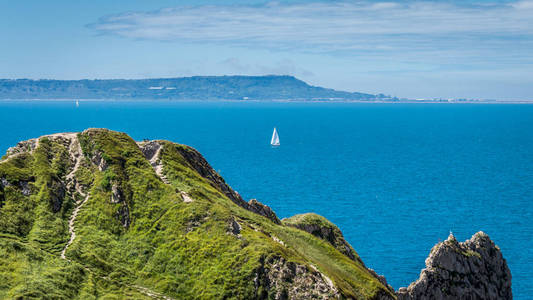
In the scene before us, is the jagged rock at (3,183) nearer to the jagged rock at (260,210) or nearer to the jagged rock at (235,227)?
the jagged rock at (235,227)

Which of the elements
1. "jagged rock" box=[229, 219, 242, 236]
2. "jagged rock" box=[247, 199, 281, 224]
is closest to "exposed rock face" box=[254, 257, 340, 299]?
"jagged rock" box=[229, 219, 242, 236]

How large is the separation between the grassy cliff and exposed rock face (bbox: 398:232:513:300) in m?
8.75

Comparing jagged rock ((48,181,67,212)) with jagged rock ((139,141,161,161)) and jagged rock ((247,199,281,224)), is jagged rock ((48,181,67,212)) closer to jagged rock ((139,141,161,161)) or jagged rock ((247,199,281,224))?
jagged rock ((139,141,161,161))

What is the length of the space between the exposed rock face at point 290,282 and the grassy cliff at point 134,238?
0.31 ft

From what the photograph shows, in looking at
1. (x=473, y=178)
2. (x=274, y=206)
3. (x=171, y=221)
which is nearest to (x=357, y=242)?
(x=274, y=206)

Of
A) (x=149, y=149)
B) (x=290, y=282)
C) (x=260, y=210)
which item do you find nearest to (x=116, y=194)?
(x=149, y=149)

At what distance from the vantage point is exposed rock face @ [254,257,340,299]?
47469 mm

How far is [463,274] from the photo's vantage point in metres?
68.8

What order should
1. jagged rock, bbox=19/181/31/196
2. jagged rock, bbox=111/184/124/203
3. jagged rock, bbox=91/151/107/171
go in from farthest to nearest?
jagged rock, bbox=91/151/107/171
jagged rock, bbox=111/184/124/203
jagged rock, bbox=19/181/31/196

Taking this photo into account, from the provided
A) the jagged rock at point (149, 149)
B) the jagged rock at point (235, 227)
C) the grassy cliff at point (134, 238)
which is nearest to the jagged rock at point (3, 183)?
the grassy cliff at point (134, 238)

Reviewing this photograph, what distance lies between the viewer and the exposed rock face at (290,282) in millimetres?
47469

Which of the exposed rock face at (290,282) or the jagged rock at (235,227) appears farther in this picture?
the jagged rock at (235,227)

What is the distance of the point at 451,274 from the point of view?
225ft

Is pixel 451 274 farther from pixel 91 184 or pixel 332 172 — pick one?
pixel 332 172
